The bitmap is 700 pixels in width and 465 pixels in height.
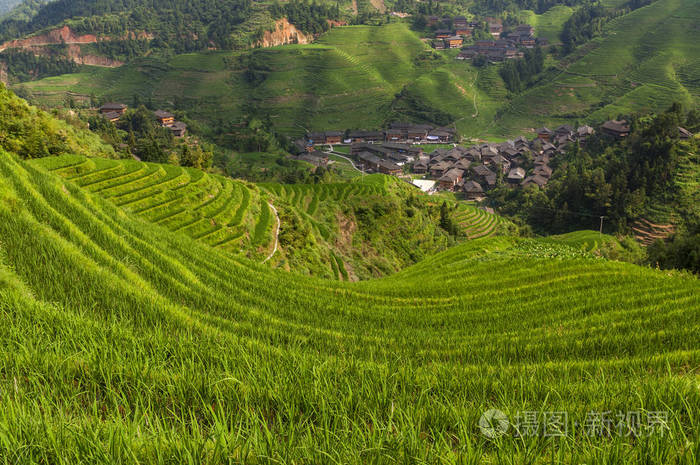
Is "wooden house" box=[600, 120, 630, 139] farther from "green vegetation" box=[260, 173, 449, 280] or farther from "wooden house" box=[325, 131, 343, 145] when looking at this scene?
"wooden house" box=[325, 131, 343, 145]

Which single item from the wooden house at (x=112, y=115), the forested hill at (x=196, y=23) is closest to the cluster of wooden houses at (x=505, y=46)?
the forested hill at (x=196, y=23)

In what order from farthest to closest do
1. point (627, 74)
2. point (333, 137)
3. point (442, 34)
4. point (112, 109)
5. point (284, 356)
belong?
point (442, 34) → point (627, 74) → point (333, 137) → point (112, 109) → point (284, 356)

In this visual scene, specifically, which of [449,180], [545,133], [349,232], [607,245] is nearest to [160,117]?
[449,180]

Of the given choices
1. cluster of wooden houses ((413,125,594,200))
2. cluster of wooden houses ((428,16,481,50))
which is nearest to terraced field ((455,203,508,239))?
cluster of wooden houses ((413,125,594,200))

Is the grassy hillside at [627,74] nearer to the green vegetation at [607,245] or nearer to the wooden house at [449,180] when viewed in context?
the wooden house at [449,180]

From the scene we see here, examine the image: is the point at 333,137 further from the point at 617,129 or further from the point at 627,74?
the point at 627,74

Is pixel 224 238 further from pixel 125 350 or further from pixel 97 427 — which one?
pixel 97 427
